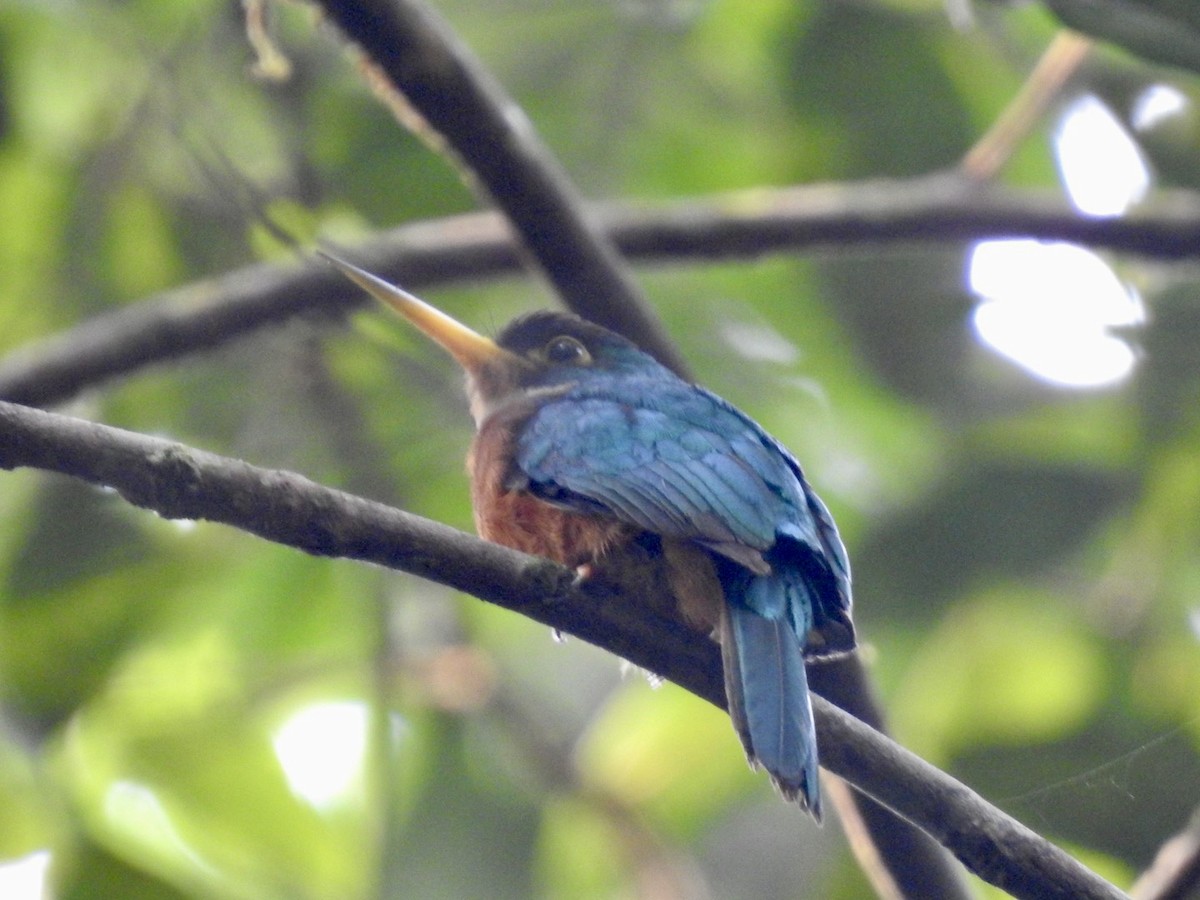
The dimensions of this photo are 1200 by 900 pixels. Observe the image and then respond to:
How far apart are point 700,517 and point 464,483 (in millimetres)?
1245

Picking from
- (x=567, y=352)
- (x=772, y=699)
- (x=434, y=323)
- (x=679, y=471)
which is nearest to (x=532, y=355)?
(x=567, y=352)

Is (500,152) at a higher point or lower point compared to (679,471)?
higher

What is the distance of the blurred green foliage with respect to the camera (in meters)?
3.24

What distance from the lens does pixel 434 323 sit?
300 centimetres

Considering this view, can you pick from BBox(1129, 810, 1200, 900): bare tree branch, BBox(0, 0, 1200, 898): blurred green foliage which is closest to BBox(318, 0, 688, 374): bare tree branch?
BBox(0, 0, 1200, 898): blurred green foliage

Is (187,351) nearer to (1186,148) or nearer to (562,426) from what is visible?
(562,426)

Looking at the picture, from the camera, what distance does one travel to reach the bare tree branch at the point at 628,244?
3.15 metres

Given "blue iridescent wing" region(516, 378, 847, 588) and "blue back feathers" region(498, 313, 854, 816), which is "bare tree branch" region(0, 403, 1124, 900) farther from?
"blue iridescent wing" region(516, 378, 847, 588)

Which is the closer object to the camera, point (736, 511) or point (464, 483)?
point (736, 511)

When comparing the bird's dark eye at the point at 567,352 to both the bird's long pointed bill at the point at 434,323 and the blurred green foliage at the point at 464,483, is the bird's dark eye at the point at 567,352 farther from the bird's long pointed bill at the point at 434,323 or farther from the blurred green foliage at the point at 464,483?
the blurred green foliage at the point at 464,483

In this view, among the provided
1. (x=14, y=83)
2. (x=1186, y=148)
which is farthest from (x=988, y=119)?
(x=14, y=83)

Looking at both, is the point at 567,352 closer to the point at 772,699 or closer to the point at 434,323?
the point at 434,323

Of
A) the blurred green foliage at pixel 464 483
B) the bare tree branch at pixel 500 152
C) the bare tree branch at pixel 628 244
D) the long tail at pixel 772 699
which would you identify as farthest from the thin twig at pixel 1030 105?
the long tail at pixel 772 699

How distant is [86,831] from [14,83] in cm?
203
